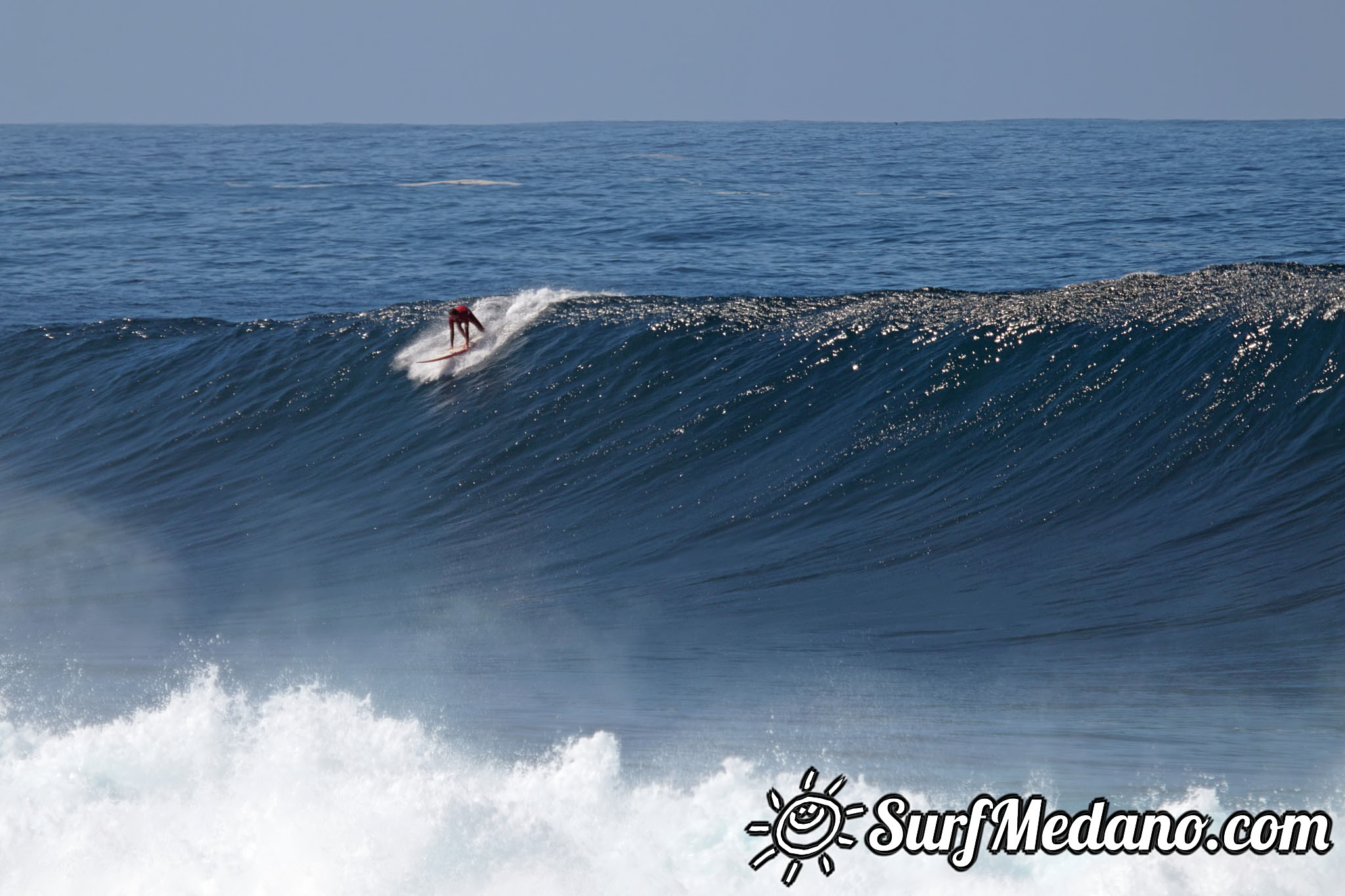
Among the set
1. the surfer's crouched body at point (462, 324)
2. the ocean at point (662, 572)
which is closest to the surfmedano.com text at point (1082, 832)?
the ocean at point (662, 572)

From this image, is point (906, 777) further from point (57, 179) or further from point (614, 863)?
point (57, 179)

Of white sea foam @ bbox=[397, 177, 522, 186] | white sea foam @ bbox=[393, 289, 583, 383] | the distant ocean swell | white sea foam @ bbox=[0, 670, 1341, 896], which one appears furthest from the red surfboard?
white sea foam @ bbox=[397, 177, 522, 186]

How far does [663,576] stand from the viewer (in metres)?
11.3

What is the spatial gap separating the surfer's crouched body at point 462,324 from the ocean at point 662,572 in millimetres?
374

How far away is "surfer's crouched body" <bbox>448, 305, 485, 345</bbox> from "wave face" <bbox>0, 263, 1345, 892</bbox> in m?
0.30

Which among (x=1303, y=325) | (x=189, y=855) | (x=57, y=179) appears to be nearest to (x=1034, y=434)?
(x=1303, y=325)

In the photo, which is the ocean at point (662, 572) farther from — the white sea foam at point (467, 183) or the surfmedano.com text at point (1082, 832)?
the white sea foam at point (467, 183)

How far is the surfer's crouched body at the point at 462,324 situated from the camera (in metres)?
16.3

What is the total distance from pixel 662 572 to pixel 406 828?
464cm

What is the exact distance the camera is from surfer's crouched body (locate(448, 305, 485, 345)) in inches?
642

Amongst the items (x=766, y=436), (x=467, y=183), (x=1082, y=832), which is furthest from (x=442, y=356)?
(x=467, y=183)

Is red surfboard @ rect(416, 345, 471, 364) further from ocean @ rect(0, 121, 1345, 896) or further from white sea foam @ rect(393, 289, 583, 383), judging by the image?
ocean @ rect(0, 121, 1345, 896)

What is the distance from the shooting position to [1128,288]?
15547 millimetres

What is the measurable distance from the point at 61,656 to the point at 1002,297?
11.8 meters
